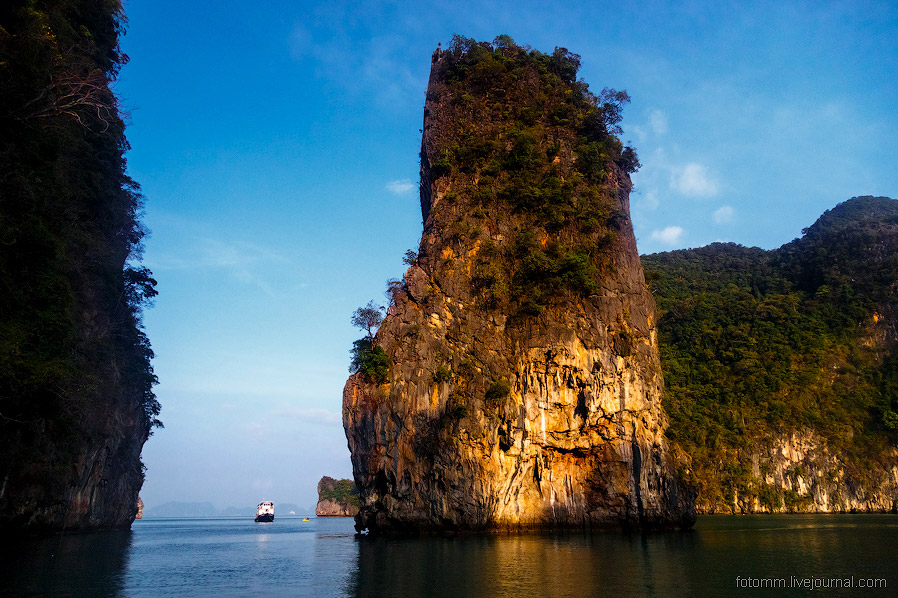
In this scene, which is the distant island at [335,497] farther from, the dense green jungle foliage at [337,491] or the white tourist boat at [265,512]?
the white tourist boat at [265,512]

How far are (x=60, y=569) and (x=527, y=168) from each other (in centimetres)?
3358

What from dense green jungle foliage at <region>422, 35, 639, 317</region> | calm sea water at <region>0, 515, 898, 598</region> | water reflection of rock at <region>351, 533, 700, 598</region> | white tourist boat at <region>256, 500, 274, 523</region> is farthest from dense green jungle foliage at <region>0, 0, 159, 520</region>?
white tourist boat at <region>256, 500, 274, 523</region>

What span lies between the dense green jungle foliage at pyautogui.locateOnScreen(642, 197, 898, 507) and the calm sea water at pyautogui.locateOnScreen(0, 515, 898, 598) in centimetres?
4448

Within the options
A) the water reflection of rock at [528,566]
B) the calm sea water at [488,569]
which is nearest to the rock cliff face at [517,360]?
the water reflection of rock at [528,566]

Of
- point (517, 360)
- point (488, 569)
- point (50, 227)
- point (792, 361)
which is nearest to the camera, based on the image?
point (488, 569)

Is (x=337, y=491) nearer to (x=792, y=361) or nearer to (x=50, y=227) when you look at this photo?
(x=792, y=361)

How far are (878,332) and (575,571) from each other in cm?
7650

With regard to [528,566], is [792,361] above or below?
above

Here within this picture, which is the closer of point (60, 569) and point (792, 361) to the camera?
point (60, 569)

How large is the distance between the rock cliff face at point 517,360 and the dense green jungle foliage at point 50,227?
16081 millimetres

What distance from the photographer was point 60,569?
18.5 metres

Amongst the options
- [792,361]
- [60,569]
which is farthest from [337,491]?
Answer: [60,569]

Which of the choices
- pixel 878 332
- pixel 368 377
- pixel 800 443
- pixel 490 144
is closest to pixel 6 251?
pixel 368 377

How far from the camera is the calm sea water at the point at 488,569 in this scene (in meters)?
14.7
